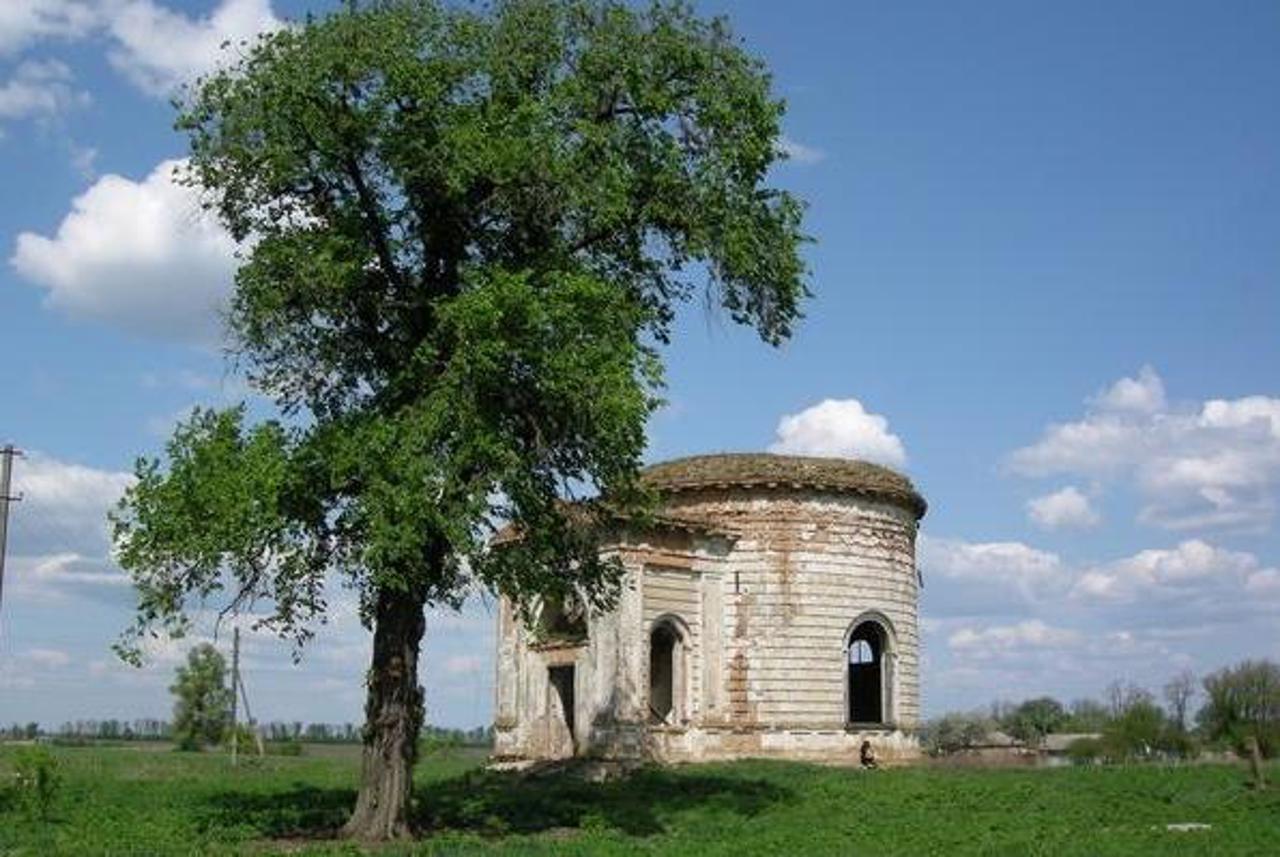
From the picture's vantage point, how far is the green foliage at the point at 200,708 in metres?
82.0

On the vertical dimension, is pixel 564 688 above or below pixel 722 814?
above

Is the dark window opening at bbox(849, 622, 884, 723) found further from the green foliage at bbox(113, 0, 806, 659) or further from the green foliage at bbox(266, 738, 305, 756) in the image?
the green foliage at bbox(266, 738, 305, 756)

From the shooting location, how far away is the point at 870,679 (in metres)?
45.2

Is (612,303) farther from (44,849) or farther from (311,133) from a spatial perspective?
(44,849)

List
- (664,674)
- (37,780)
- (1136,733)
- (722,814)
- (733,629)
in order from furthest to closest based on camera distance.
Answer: (1136,733), (664,674), (733,629), (722,814), (37,780)

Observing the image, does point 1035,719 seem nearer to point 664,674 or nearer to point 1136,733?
point 1136,733

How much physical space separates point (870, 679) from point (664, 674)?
8.98 metres

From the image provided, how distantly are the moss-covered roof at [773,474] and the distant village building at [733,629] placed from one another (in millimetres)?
41

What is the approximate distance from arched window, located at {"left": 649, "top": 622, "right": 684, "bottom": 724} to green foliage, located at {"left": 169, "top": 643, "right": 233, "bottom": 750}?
160ft

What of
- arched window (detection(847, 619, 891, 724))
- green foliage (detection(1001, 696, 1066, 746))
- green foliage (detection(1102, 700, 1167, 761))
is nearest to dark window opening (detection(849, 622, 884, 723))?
arched window (detection(847, 619, 891, 724))

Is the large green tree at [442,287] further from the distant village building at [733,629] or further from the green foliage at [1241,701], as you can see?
the green foliage at [1241,701]

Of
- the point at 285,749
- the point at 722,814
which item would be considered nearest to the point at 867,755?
the point at 722,814

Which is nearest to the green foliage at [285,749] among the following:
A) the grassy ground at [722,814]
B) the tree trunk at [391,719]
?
the grassy ground at [722,814]

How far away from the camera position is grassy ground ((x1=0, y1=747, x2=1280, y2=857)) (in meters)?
20.3
